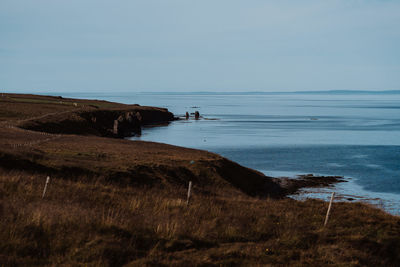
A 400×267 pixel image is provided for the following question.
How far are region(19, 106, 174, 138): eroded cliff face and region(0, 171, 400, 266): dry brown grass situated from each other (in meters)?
50.1

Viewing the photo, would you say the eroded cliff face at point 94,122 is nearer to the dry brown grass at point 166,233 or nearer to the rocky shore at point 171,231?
the rocky shore at point 171,231

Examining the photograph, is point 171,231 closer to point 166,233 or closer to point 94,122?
point 166,233

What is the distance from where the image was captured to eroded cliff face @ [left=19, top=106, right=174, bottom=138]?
67.7 meters

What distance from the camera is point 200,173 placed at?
3706cm

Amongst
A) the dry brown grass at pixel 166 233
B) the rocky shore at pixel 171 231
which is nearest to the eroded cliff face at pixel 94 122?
the rocky shore at pixel 171 231

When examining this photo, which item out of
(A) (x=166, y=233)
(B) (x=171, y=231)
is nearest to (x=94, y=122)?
(B) (x=171, y=231)

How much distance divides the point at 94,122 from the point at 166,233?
79.3 m

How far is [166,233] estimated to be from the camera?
12914 millimetres

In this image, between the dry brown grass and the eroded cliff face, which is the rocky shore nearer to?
the dry brown grass

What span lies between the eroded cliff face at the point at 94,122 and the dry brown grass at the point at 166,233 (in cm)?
5012

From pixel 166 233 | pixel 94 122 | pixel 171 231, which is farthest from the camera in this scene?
pixel 94 122

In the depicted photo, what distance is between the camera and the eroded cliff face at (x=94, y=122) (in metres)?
67.7

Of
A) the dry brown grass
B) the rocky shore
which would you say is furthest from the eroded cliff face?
the dry brown grass

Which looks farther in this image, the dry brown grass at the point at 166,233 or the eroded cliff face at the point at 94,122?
the eroded cliff face at the point at 94,122
